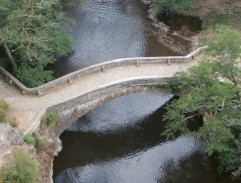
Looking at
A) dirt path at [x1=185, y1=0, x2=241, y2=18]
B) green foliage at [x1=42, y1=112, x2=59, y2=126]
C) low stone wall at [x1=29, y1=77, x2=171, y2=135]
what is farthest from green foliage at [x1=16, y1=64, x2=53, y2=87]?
dirt path at [x1=185, y1=0, x2=241, y2=18]

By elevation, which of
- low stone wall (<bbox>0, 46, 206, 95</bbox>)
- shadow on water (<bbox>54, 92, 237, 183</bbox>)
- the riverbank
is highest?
low stone wall (<bbox>0, 46, 206, 95</bbox>)

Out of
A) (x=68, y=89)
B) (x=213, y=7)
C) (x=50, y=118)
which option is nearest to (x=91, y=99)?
(x=68, y=89)

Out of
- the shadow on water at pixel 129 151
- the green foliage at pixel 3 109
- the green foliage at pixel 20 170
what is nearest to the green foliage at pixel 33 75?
the shadow on water at pixel 129 151

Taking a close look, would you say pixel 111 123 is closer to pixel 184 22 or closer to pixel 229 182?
pixel 229 182

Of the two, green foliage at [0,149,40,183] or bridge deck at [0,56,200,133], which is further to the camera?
bridge deck at [0,56,200,133]

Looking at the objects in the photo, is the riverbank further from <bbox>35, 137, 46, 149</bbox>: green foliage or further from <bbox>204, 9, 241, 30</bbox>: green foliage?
<bbox>204, 9, 241, 30</bbox>: green foliage

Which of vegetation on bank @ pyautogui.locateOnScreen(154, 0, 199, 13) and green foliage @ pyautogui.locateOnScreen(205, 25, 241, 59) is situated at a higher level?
green foliage @ pyautogui.locateOnScreen(205, 25, 241, 59)
